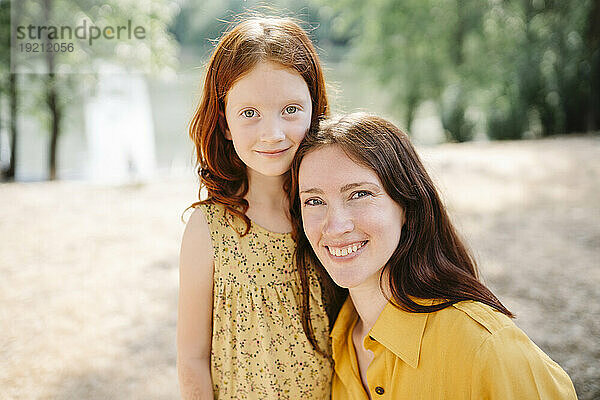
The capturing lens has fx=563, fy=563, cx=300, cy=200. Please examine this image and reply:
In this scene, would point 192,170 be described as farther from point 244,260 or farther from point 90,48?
point 244,260

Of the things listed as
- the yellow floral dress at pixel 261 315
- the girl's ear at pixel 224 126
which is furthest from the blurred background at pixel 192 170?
the yellow floral dress at pixel 261 315

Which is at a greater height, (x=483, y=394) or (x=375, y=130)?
(x=375, y=130)

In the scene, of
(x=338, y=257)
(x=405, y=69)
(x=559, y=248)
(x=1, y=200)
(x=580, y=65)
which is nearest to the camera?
(x=338, y=257)

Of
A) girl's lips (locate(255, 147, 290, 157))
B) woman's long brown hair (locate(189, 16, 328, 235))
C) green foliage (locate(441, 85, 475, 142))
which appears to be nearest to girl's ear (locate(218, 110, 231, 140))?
woman's long brown hair (locate(189, 16, 328, 235))

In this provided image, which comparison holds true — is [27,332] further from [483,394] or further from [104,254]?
[483,394]

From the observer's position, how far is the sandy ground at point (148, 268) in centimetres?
332

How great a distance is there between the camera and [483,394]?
59.5 inches

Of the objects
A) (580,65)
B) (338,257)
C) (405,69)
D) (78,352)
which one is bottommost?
(78,352)

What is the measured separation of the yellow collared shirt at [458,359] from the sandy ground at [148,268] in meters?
0.57

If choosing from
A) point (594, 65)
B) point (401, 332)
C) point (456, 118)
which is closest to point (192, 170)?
point (456, 118)

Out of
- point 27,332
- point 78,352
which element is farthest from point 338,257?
point 27,332

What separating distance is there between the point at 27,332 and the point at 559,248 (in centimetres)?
430

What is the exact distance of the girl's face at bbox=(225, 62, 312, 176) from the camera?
1.80 m

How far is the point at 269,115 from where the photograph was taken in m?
1.80
